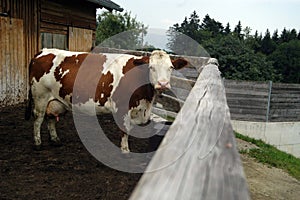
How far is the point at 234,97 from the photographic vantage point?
1068 centimetres

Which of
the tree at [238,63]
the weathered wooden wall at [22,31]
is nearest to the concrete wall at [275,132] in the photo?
the weathered wooden wall at [22,31]

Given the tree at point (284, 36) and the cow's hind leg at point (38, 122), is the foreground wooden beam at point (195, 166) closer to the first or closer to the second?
the cow's hind leg at point (38, 122)

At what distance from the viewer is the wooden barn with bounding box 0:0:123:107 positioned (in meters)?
7.14

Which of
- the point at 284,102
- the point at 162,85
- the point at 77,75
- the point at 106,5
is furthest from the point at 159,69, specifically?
the point at 284,102

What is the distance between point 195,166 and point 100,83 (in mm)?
3462

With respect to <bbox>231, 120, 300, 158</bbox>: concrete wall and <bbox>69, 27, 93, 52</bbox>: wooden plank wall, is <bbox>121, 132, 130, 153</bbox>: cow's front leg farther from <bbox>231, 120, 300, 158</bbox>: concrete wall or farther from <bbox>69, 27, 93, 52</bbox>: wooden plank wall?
<bbox>231, 120, 300, 158</bbox>: concrete wall

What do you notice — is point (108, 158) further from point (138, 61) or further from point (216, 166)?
point (216, 166)

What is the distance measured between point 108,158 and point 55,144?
3.21 feet

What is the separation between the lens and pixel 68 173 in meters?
3.87

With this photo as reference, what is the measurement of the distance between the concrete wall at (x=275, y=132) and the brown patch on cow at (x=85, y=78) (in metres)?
7.49

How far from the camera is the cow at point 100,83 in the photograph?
4.14m

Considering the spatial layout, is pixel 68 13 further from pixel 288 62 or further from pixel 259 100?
pixel 288 62

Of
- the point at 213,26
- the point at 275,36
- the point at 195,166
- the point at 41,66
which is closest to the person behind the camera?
the point at 195,166

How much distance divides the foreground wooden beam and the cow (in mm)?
2504
